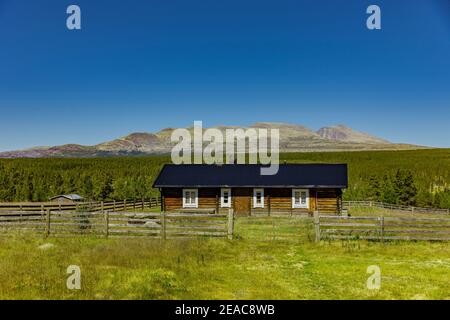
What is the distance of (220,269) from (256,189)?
2166 centimetres

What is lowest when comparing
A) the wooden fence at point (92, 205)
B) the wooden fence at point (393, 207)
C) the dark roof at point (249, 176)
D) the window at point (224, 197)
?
the wooden fence at point (393, 207)

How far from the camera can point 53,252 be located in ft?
51.3

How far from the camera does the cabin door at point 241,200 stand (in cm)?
3453

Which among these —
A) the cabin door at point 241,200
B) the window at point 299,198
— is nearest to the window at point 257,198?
the cabin door at point 241,200

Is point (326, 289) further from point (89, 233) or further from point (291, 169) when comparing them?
point (291, 169)

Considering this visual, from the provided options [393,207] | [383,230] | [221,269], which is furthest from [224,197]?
[393,207]

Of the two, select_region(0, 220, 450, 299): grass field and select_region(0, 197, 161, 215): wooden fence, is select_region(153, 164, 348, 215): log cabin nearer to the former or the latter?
select_region(0, 197, 161, 215): wooden fence

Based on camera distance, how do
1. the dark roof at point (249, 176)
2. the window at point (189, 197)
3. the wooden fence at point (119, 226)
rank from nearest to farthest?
the wooden fence at point (119, 226) → the dark roof at point (249, 176) → the window at point (189, 197)

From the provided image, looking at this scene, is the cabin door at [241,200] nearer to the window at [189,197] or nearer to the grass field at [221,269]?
the window at [189,197]

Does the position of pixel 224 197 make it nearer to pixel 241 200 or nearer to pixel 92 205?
pixel 241 200

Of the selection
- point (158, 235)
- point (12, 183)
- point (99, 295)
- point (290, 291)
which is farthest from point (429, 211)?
point (12, 183)

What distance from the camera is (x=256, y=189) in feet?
113

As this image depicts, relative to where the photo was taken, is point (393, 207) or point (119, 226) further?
point (393, 207)

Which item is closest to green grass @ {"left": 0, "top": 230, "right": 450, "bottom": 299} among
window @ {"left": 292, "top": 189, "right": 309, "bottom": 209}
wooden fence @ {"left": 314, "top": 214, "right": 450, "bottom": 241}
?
wooden fence @ {"left": 314, "top": 214, "right": 450, "bottom": 241}
